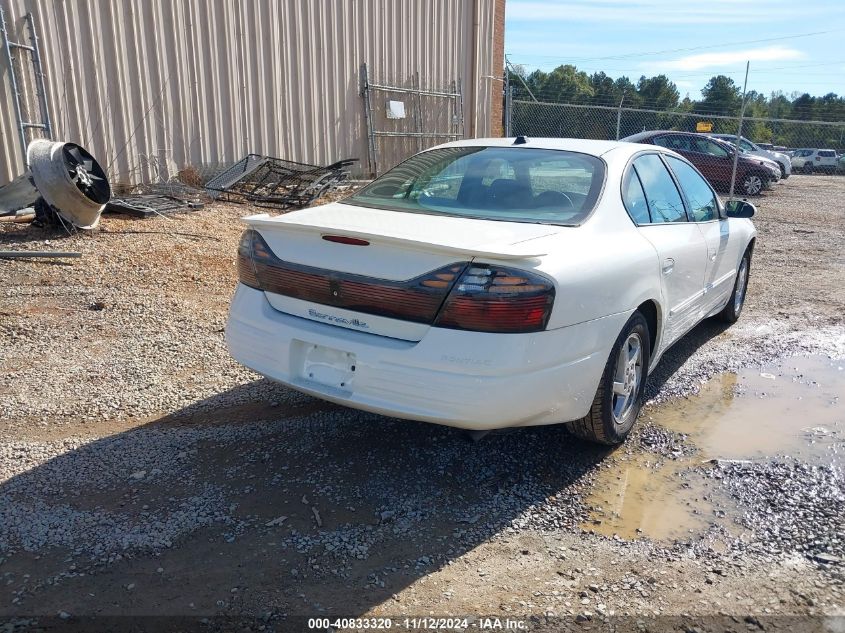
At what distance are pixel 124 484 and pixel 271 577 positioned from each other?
1.07 m

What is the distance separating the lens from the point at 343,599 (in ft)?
8.34

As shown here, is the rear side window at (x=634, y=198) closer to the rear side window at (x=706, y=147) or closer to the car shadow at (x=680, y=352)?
the car shadow at (x=680, y=352)

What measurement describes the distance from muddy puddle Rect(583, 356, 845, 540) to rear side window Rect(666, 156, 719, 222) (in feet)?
3.89

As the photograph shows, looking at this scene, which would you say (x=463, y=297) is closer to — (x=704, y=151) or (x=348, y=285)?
(x=348, y=285)

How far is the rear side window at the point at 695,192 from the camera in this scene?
15.7 feet

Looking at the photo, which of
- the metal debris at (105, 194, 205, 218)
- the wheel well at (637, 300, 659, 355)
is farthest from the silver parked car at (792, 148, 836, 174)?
the wheel well at (637, 300, 659, 355)

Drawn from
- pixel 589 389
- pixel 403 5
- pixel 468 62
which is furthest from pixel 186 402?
pixel 468 62

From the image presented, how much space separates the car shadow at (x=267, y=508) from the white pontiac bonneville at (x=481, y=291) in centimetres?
44

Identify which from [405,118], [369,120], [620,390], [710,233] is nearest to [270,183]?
[369,120]

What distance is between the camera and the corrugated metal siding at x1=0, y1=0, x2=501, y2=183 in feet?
30.1

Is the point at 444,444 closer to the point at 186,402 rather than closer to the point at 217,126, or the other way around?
the point at 186,402

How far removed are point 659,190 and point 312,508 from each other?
2.88 meters

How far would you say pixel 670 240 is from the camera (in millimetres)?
4121

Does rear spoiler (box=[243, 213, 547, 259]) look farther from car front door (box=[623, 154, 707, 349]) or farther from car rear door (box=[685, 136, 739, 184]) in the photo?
car rear door (box=[685, 136, 739, 184])
